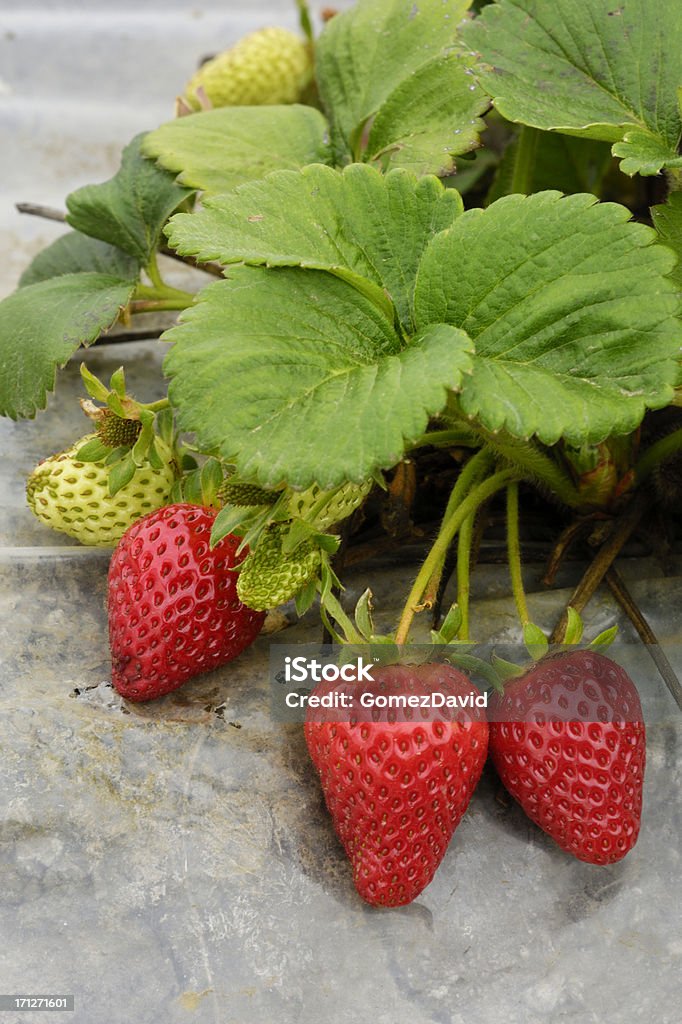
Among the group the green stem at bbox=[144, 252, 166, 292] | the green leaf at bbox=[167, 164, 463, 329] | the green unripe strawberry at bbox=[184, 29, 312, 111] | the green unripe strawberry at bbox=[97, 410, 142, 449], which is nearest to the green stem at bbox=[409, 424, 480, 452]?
the green leaf at bbox=[167, 164, 463, 329]

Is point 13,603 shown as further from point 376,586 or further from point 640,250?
point 640,250

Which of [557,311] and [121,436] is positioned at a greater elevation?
[557,311]

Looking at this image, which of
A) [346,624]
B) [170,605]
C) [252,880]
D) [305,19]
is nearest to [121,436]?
[170,605]

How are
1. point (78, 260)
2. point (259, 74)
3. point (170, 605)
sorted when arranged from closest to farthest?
point (170, 605), point (78, 260), point (259, 74)

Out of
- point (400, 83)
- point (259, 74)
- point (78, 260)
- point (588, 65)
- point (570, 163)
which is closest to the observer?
point (588, 65)

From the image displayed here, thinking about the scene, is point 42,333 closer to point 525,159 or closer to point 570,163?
point 525,159

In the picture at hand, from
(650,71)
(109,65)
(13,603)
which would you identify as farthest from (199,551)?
(109,65)

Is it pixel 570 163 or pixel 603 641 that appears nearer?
pixel 603 641

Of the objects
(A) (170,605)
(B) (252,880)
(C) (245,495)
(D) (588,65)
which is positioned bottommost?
(B) (252,880)
